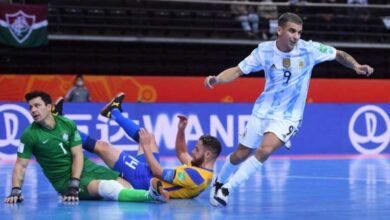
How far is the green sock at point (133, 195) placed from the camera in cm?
776

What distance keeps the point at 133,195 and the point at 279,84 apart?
1849 millimetres

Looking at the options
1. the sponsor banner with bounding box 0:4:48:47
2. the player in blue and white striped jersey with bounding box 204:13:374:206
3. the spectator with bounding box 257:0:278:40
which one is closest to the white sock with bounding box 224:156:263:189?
the player in blue and white striped jersey with bounding box 204:13:374:206

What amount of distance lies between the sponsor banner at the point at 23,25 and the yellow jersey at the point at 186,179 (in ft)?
33.8

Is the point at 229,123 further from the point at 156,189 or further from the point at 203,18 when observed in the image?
the point at 156,189

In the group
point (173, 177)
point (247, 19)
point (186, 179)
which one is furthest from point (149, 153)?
point (247, 19)

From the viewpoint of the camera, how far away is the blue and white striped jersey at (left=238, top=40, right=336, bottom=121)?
786cm

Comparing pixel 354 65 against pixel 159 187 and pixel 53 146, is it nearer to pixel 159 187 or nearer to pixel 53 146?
pixel 159 187

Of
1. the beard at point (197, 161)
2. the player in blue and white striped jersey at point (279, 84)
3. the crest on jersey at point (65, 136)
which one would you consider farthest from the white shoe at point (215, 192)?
the crest on jersey at point (65, 136)

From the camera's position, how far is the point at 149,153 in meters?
8.03

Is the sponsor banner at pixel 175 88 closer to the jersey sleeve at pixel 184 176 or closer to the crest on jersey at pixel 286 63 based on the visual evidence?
the jersey sleeve at pixel 184 176

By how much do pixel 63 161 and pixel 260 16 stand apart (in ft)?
42.9

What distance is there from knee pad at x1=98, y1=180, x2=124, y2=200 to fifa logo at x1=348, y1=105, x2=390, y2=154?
27.4 ft

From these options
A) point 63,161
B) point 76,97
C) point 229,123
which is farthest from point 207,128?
point 63,161

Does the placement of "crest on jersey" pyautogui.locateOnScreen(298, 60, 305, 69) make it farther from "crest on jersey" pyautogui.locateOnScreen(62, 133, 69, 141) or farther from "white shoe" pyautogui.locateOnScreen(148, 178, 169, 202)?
"crest on jersey" pyautogui.locateOnScreen(62, 133, 69, 141)
